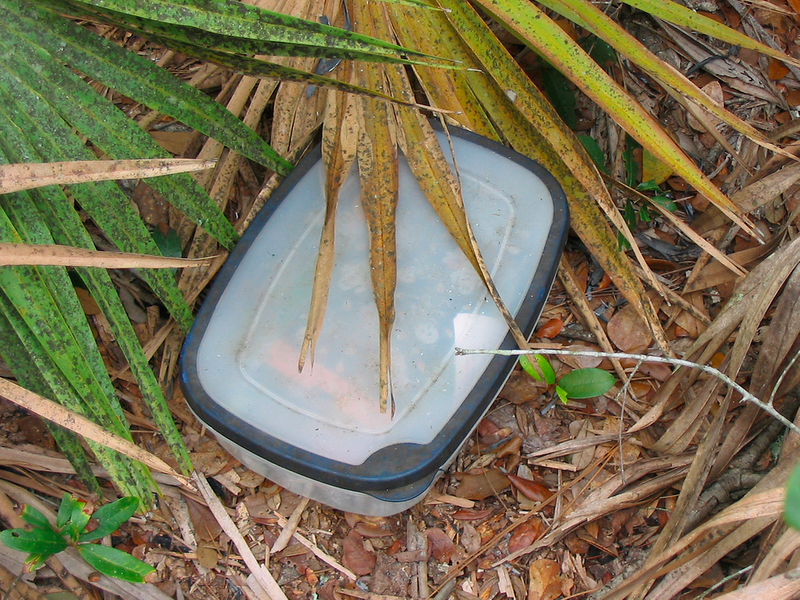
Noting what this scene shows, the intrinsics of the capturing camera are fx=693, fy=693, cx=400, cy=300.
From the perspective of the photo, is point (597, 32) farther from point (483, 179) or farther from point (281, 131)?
point (281, 131)

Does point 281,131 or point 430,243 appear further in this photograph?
point 281,131

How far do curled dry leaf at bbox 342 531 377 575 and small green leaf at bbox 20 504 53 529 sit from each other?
507 millimetres

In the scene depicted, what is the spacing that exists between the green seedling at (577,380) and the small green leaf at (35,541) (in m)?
0.84

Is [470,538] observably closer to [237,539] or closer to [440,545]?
[440,545]

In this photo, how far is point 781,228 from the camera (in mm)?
1360

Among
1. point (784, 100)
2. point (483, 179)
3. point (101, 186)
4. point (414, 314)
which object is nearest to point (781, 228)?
point (784, 100)

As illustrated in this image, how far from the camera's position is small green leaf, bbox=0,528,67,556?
108 cm

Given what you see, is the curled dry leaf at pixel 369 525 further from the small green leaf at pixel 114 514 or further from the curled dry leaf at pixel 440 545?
the small green leaf at pixel 114 514

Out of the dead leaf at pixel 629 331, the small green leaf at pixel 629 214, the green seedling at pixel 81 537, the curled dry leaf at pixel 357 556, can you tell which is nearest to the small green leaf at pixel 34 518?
the green seedling at pixel 81 537

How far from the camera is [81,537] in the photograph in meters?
1.15

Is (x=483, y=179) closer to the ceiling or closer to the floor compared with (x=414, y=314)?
closer to the ceiling

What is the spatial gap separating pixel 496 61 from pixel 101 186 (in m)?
0.71

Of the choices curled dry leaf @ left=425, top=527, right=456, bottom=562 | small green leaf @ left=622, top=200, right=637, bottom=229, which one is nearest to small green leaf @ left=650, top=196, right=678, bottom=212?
small green leaf @ left=622, top=200, right=637, bottom=229

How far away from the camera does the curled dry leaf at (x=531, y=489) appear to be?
4.20 feet
